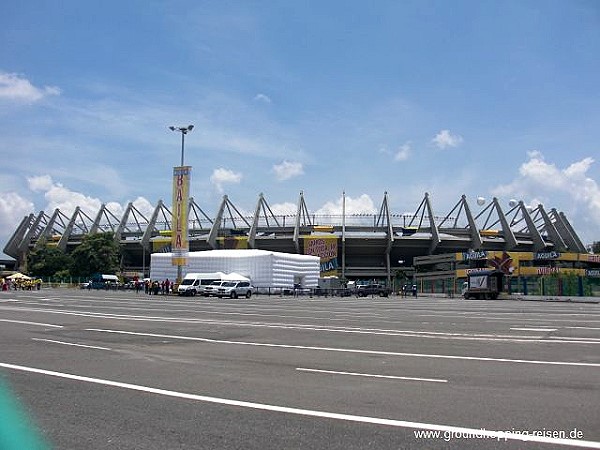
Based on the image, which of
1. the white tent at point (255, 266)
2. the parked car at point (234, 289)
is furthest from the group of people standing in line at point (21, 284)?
Answer: the parked car at point (234, 289)

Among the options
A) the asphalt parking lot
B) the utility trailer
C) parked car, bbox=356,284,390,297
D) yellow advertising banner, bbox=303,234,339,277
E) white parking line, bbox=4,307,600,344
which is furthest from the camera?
yellow advertising banner, bbox=303,234,339,277

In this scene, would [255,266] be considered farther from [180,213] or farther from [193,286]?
[193,286]

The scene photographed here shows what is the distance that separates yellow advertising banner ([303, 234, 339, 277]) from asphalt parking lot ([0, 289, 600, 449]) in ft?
301

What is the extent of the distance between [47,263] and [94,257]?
15.6 metres

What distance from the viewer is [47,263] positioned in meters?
115

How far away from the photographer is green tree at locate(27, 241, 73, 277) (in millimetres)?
114562

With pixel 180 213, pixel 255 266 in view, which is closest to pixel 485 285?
pixel 255 266

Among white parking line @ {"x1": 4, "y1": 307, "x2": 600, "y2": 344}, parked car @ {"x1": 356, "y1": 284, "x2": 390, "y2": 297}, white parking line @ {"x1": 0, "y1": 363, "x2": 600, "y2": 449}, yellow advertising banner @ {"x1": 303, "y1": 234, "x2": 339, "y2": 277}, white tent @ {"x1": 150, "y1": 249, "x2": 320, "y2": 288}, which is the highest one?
yellow advertising banner @ {"x1": 303, "y1": 234, "x2": 339, "y2": 277}

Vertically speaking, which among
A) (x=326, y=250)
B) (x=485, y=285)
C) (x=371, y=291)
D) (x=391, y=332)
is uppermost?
(x=326, y=250)

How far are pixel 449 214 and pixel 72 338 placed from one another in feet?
372

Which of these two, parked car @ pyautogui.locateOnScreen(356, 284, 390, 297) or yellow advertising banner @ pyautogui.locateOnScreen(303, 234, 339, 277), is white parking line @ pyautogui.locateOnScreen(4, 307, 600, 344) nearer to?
parked car @ pyautogui.locateOnScreen(356, 284, 390, 297)

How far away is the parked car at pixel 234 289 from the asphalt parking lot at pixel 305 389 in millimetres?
37578

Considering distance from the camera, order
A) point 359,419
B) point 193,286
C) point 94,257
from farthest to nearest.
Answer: point 94,257, point 193,286, point 359,419

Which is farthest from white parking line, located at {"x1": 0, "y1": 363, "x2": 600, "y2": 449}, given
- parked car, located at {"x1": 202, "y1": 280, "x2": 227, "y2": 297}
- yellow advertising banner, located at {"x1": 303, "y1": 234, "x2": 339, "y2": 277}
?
yellow advertising banner, located at {"x1": 303, "y1": 234, "x2": 339, "y2": 277}
